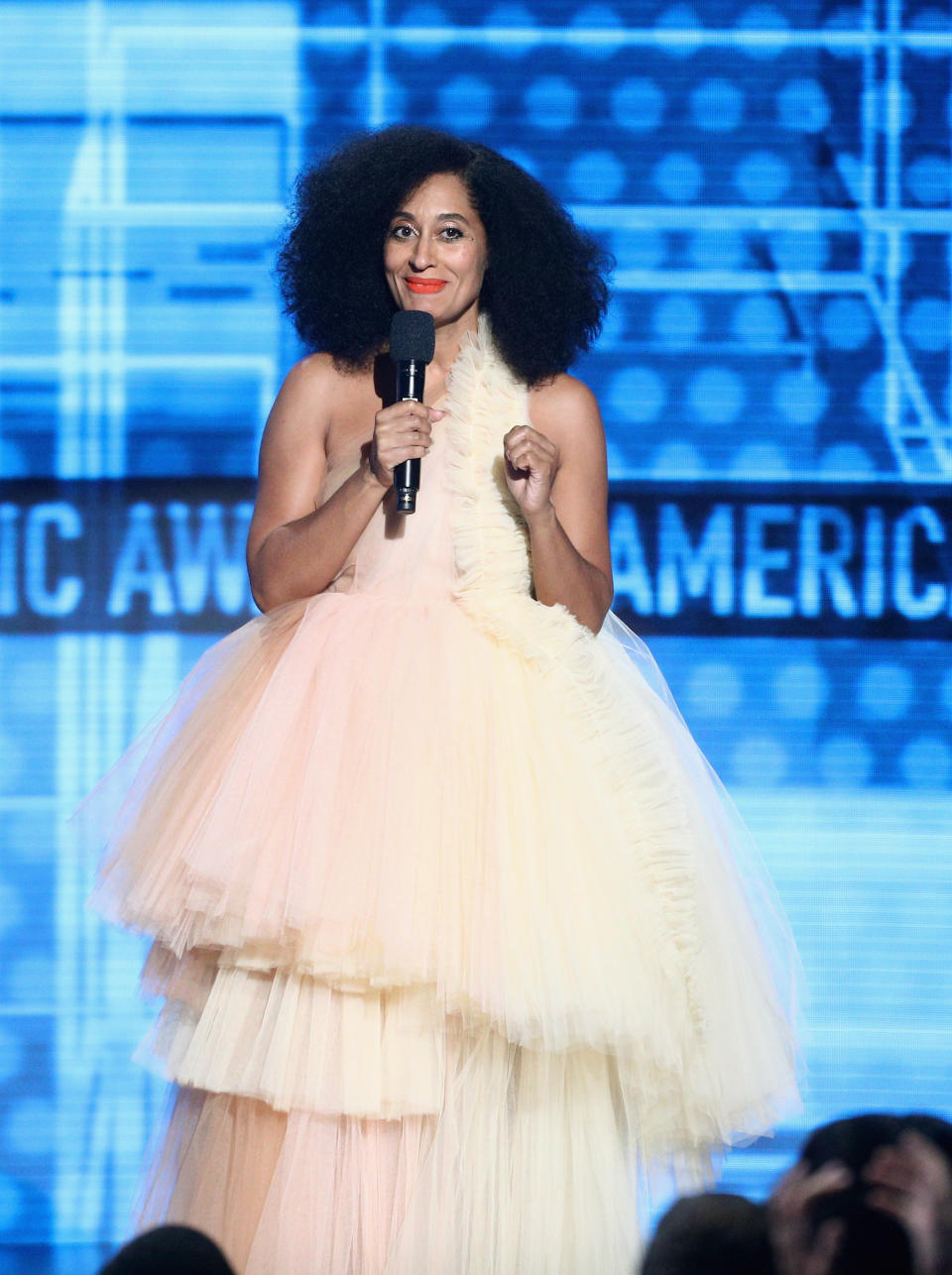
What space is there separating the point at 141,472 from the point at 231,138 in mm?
620

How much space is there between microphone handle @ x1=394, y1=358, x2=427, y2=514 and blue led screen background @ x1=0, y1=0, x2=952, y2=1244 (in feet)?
3.62

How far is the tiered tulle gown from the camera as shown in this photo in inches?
65.2

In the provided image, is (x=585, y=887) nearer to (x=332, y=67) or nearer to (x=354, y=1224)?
(x=354, y=1224)

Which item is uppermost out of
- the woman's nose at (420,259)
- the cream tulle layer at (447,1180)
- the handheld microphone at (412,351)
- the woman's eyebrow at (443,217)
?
the woman's eyebrow at (443,217)

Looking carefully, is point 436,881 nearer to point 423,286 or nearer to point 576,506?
point 576,506

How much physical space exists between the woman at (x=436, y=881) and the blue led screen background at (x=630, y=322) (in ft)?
3.03

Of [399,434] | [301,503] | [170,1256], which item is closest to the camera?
[170,1256]

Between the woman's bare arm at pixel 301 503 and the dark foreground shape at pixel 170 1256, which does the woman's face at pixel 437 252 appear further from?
the dark foreground shape at pixel 170 1256

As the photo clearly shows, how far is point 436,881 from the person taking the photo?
5.49 feet

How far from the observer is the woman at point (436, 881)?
5.47 ft

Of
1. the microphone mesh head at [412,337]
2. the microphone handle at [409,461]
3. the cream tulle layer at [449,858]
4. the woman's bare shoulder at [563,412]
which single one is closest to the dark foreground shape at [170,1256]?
the cream tulle layer at [449,858]

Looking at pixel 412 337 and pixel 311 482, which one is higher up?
pixel 412 337

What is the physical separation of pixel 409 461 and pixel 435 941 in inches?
20.6

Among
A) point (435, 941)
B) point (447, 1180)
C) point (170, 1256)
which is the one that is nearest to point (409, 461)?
point (435, 941)
